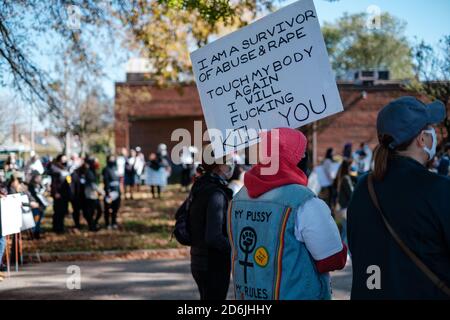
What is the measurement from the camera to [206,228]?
4.64 m

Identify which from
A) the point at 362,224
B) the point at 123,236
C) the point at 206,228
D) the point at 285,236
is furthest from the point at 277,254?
the point at 123,236

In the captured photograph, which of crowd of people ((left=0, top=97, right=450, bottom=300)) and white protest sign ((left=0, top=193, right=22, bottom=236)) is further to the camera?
white protest sign ((left=0, top=193, right=22, bottom=236))

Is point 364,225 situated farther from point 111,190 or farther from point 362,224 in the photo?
point 111,190

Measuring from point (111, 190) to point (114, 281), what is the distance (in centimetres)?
565

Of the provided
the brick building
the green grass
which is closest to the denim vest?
the green grass

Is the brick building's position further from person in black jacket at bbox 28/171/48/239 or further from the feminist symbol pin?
the feminist symbol pin

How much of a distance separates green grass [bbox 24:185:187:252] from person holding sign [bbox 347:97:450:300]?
9410mm

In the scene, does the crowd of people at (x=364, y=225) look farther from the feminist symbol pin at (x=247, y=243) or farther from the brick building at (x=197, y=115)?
the brick building at (x=197, y=115)

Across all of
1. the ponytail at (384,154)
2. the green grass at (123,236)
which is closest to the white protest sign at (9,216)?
the green grass at (123,236)

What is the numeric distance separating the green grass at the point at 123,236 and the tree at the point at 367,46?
44.5 meters

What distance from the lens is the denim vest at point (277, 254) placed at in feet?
9.80

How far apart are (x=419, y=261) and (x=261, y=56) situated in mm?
2002

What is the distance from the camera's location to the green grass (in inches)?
471

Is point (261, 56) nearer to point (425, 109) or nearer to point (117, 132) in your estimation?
point (425, 109)
